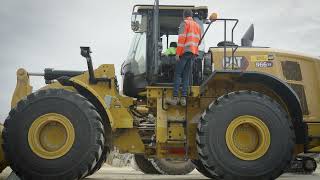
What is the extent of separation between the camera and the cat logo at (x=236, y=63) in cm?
810

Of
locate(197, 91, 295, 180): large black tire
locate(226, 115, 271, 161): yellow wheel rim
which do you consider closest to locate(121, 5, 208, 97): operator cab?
locate(197, 91, 295, 180): large black tire

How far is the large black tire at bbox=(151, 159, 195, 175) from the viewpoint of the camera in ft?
37.0

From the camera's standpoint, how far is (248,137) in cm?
744

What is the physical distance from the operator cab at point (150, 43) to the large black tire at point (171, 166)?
3006 mm

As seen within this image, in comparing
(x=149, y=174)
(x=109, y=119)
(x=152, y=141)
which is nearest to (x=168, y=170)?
(x=149, y=174)

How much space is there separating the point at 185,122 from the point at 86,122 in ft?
5.37

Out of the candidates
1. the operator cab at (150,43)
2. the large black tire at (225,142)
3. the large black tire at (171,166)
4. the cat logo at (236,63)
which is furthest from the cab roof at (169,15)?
the large black tire at (171,166)

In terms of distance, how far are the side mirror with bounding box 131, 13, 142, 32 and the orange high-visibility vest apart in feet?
3.21

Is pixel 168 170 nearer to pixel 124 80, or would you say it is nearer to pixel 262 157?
pixel 124 80

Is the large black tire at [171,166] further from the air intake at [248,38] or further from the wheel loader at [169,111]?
the air intake at [248,38]

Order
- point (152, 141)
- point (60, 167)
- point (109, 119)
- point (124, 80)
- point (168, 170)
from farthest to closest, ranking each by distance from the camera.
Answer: point (168, 170)
point (124, 80)
point (152, 141)
point (109, 119)
point (60, 167)

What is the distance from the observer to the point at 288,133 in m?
7.35

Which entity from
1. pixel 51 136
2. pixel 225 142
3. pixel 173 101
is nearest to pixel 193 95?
pixel 173 101

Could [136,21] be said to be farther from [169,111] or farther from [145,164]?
[145,164]
